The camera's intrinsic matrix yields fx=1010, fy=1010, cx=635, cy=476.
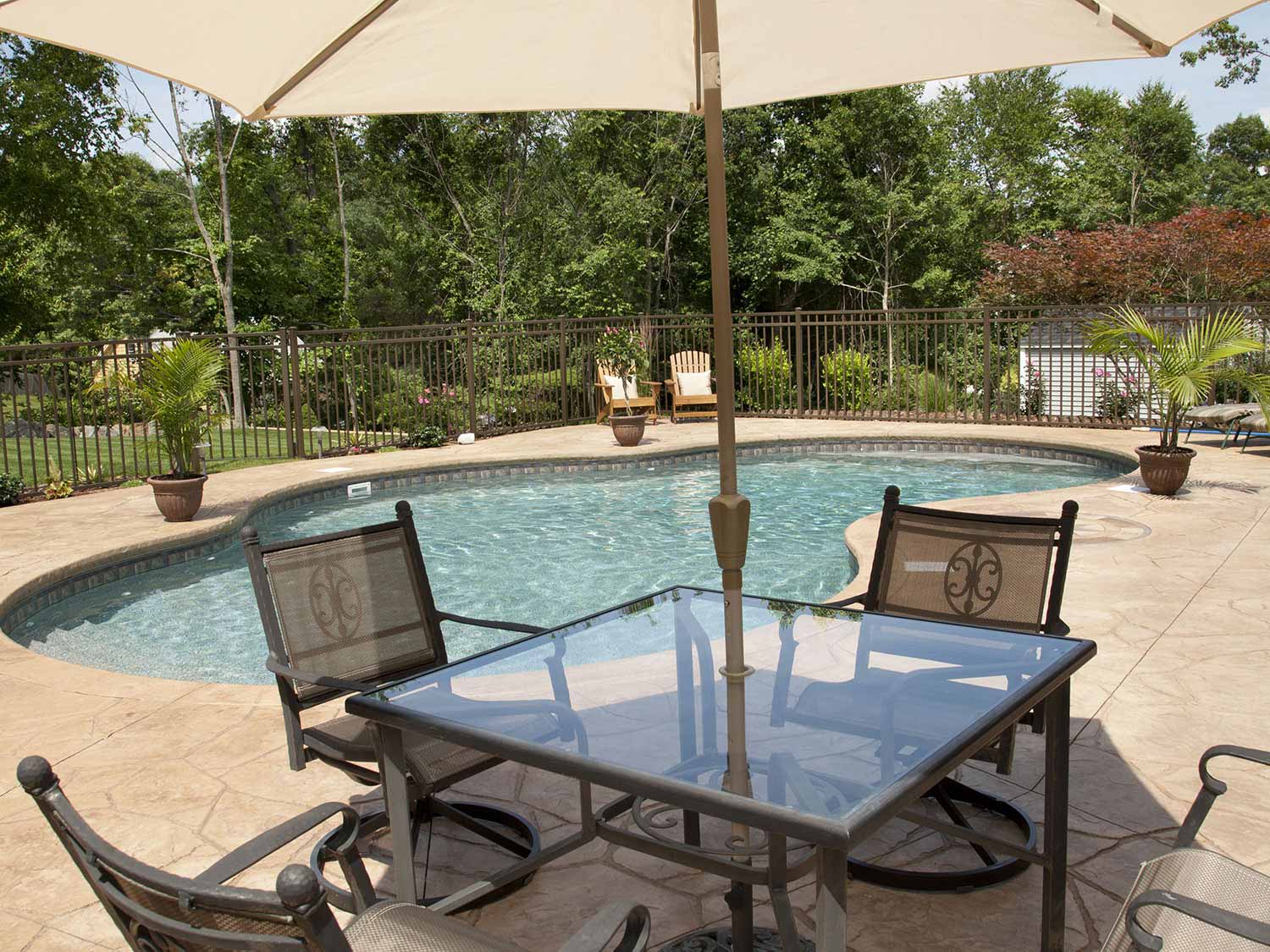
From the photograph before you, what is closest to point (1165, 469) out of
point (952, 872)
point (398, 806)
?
point (952, 872)

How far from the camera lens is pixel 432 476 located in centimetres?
1052

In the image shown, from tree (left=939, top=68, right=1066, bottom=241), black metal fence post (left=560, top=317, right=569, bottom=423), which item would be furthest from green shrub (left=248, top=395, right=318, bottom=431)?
tree (left=939, top=68, right=1066, bottom=241)

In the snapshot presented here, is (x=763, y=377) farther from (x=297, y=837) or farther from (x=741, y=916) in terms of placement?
(x=297, y=837)

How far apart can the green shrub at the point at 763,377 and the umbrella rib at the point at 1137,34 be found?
475 inches

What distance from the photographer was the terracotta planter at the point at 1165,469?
7555 mm

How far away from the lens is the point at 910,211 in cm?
2309

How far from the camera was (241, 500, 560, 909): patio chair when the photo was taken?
2.51 meters

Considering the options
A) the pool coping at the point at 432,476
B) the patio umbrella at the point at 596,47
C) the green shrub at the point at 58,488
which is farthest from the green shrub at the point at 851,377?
the patio umbrella at the point at 596,47

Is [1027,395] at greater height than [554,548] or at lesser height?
greater

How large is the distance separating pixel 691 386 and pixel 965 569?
11312mm

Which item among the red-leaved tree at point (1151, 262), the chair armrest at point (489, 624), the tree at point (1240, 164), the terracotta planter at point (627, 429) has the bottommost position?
the chair armrest at point (489, 624)

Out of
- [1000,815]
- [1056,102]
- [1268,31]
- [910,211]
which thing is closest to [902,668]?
[1000,815]

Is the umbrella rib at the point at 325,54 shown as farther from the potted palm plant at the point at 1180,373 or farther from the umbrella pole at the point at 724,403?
the potted palm plant at the point at 1180,373

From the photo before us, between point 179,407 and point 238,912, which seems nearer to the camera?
point 238,912
